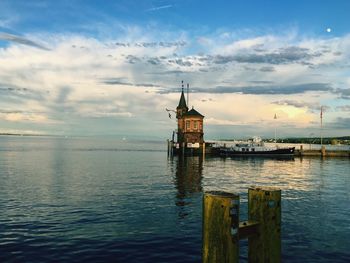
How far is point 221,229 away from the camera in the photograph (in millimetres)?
6176

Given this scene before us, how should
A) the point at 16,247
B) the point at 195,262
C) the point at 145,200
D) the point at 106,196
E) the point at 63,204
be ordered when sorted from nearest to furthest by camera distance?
the point at 195,262
the point at 16,247
the point at 63,204
the point at 145,200
the point at 106,196

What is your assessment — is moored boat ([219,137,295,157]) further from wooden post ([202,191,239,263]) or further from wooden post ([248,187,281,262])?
wooden post ([202,191,239,263])

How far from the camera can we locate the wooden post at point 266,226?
729 centimetres

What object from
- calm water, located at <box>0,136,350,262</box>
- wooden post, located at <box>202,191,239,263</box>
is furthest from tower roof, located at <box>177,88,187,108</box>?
wooden post, located at <box>202,191,239,263</box>

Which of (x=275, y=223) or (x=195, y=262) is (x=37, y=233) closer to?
(x=195, y=262)

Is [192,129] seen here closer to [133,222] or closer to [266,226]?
[133,222]

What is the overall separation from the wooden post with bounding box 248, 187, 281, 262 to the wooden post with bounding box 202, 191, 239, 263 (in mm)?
1209

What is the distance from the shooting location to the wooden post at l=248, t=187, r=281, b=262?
23.9 ft

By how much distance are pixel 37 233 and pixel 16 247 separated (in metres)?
2.08

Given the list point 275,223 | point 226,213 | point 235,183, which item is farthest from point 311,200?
point 226,213

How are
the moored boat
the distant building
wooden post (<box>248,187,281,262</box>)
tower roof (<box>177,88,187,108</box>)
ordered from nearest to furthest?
wooden post (<box>248,187,281,262</box>) < the distant building < the moored boat < tower roof (<box>177,88,187,108</box>)

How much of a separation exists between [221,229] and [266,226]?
5.34 feet

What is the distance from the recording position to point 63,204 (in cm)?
2427

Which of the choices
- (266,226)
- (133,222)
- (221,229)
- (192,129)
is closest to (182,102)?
(192,129)
